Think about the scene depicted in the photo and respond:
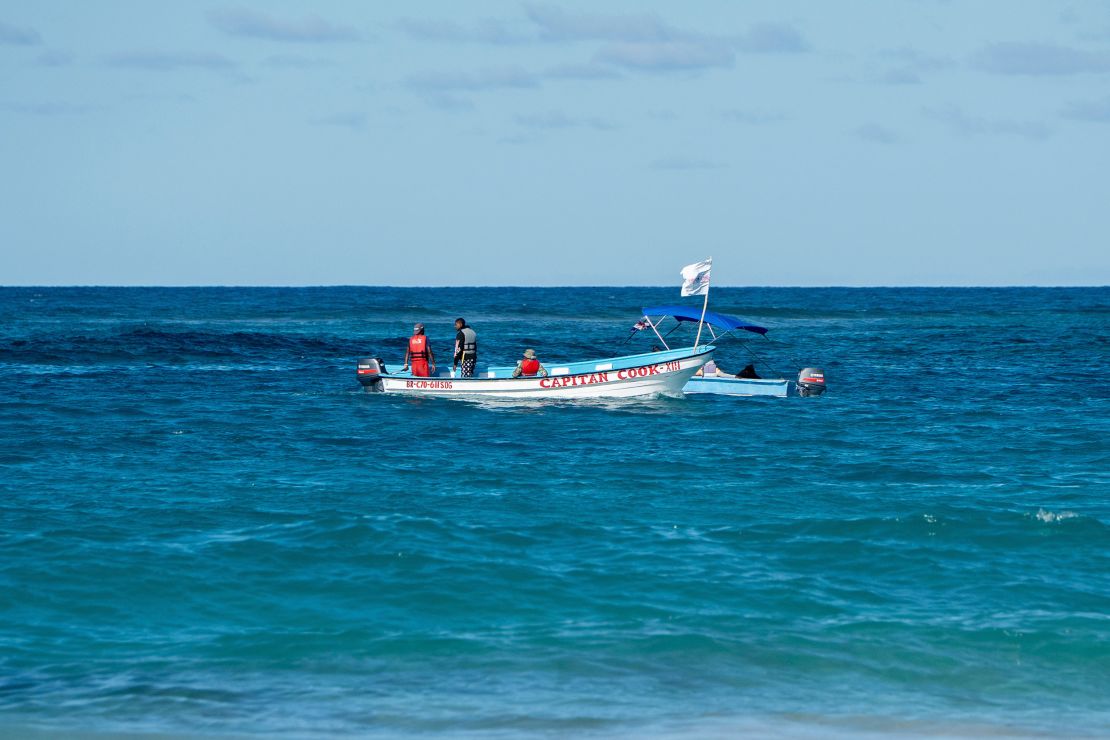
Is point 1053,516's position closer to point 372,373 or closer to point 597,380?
point 597,380

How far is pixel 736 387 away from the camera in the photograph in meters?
32.0

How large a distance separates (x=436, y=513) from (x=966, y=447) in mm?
11399

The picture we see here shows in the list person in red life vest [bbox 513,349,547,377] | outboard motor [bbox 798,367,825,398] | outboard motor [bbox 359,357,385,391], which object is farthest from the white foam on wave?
outboard motor [bbox 359,357,385,391]

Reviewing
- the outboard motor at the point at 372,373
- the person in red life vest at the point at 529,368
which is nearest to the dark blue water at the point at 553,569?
the person in red life vest at the point at 529,368

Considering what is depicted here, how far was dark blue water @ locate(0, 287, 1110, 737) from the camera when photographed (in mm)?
10523

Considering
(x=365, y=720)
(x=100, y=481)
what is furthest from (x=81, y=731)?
(x=100, y=481)

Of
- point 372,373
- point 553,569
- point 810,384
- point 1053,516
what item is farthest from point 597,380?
point 553,569

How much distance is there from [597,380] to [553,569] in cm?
1623

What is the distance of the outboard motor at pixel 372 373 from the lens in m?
31.9

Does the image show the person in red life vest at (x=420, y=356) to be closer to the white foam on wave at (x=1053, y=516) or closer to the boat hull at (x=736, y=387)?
the boat hull at (x=736, y=387)

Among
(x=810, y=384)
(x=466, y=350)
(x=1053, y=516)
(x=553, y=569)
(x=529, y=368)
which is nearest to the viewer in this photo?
(x=553, y=569)

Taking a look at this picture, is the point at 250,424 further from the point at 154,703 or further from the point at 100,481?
the point at 154,703
